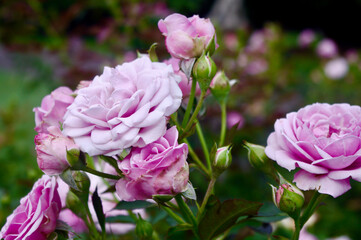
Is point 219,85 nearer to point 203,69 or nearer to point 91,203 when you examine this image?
point 203,69

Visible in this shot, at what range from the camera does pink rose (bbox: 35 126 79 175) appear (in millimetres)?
445

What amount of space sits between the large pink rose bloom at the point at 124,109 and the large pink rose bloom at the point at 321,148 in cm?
13

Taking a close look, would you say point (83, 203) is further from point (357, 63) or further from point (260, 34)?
point (357, 63)

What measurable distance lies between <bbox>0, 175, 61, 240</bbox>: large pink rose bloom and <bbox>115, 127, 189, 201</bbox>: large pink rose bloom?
104 millimetres

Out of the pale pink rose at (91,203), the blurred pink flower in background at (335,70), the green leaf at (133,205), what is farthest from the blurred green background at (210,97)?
the green leaf at (133,205)

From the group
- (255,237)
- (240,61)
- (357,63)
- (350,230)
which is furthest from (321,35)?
(255,237)

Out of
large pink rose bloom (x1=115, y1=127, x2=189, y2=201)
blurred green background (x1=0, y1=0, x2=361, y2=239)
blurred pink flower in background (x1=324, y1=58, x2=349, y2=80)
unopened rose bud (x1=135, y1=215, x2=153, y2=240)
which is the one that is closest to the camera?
large pink rose bloom (x1=115, y1=127, x2=189, y2=201)

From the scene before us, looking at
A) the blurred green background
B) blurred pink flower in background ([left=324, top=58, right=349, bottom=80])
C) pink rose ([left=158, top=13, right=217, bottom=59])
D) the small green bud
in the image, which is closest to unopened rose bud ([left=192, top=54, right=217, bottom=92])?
pink rose ([left=158, top=13, right=217, bottom=59])

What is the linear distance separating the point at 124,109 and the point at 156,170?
0.23 feet

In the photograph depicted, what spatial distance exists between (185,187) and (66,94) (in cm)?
20

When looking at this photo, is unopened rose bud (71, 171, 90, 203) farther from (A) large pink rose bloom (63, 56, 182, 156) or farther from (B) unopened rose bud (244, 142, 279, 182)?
(B) unopened rose bud (244, 142, 279, 182)

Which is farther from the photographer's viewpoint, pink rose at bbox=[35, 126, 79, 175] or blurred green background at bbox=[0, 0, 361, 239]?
blurred green background at bbox=[0, 0, 361, 239]

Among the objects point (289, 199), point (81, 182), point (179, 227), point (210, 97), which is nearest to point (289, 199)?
point (289, 199)

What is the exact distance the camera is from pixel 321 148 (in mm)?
460
